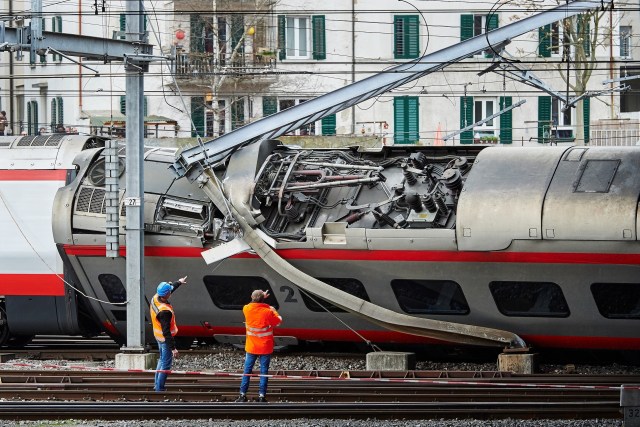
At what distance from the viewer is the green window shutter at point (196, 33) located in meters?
42.5

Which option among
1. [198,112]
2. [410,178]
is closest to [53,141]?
[410,178]

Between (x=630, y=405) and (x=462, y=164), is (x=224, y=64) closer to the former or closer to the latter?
(x=462, y=164)

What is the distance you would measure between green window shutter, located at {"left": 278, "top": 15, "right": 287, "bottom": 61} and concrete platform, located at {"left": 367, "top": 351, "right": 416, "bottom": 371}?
71.3ft

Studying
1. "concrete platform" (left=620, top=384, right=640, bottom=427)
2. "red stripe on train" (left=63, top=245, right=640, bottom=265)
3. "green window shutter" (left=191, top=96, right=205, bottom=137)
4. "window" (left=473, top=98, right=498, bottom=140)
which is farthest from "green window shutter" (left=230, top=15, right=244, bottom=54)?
"concrete platform" (left=620, top=384, right=640, bottom=427)

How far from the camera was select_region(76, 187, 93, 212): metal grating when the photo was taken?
2192 centimetres

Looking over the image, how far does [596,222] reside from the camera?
18891mm

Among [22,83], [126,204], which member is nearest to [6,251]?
[126,204]

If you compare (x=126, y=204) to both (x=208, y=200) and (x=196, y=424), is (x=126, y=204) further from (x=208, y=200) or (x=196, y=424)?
(x=196, y=424)

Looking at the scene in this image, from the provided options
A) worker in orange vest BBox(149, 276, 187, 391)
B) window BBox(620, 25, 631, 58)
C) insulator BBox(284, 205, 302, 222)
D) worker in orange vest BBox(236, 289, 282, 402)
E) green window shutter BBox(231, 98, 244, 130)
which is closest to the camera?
worker in orange vest BBox(236, 289, 282, 402)

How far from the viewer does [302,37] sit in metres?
41.6

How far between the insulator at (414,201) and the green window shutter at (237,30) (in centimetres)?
2171

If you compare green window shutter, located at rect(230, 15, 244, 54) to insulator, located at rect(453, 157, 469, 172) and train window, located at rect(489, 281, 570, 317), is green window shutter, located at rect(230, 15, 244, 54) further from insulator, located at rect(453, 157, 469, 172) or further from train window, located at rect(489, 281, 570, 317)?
train window, located at rect(489, 281, 570, 317)

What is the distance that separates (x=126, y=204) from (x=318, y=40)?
68.1 ft

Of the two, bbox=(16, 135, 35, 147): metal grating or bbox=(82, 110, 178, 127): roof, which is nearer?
bbox=(16, 135, 35, 147): metal grating
